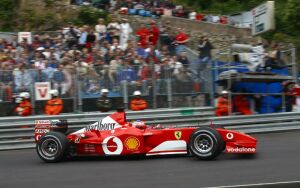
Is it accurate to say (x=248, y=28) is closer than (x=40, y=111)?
No

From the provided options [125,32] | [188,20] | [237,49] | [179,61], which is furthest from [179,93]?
[188,20]

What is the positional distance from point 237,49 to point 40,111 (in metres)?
6.06

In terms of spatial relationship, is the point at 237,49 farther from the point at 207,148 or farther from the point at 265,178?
the point at 265,178

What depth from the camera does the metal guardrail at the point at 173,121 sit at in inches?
522

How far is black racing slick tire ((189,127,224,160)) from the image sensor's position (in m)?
9.86

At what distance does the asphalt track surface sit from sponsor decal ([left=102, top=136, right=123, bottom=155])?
20 centimetres

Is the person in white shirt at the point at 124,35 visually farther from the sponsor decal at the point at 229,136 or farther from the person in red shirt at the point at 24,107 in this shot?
the sponsor decal at the point at 229,136

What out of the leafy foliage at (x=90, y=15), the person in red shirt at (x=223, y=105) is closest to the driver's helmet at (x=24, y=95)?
the person in red shirt at (x=223, y=105)

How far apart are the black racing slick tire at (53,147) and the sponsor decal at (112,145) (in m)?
0.75

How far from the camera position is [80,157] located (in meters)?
11.4

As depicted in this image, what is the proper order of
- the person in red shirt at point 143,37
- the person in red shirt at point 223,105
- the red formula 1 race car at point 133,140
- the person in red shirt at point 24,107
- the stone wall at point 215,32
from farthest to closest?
1. the stone wall at point 215,32
2. the person in red shirt at point 143,37
3. the person in red shirt at point 223,105
4. the person in red shirt at point 24,107
5. the red formula 1 race car at point 133,140

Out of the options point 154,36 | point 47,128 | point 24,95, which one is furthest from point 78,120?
point 154,36

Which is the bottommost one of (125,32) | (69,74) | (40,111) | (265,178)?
(265,178)

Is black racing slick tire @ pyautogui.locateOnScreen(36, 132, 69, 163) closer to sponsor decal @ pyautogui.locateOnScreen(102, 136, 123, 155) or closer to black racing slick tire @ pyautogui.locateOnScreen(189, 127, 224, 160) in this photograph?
sponsor decal @ pyautogui.locateOnScreen(102, 136, 123, 155)
